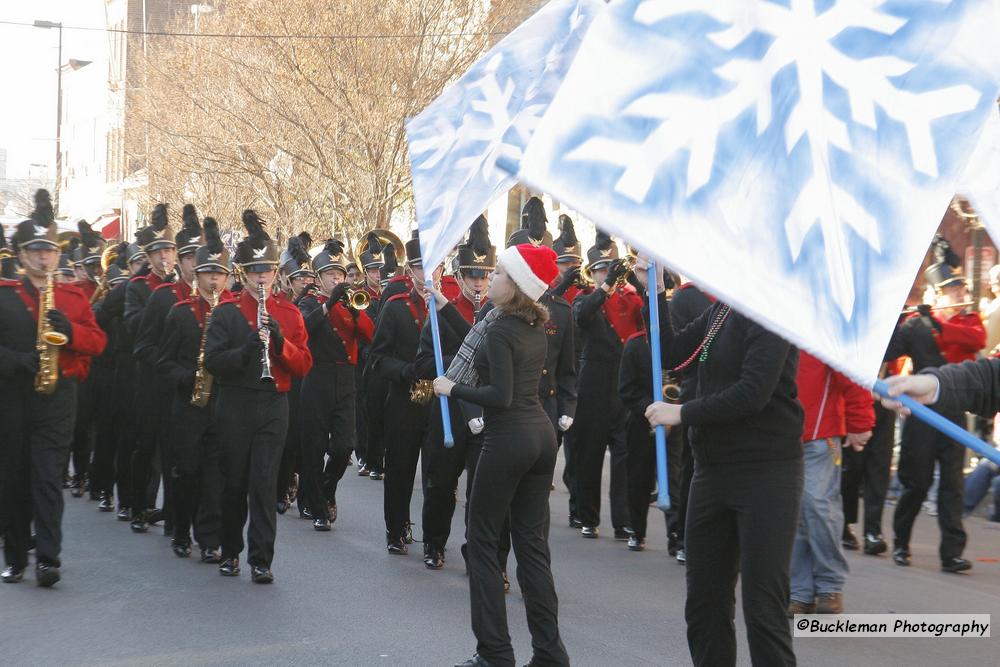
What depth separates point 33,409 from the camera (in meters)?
8.45

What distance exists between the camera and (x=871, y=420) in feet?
26.3

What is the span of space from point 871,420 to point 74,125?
86380 mm

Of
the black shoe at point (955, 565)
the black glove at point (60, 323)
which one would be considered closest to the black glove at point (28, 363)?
the black glove at point (60, 323)

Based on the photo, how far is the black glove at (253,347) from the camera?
8.54 meters

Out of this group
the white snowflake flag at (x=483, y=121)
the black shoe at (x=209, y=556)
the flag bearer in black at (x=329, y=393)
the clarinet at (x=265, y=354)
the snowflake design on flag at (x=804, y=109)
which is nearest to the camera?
the snowflake design on flag at (x=804, y=109)

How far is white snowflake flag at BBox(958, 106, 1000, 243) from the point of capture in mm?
3969

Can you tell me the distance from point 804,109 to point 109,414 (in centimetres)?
935

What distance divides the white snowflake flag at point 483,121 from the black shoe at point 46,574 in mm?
3060

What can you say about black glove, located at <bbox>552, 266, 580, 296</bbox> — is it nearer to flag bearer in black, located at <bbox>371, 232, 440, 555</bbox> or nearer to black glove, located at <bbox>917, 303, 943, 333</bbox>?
flag bearer in black, located at <bbox>371, 232, 440, 555</bbox>

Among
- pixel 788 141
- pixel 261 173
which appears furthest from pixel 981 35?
pixel 261 173

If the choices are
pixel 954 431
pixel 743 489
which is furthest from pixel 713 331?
pixel 954 431

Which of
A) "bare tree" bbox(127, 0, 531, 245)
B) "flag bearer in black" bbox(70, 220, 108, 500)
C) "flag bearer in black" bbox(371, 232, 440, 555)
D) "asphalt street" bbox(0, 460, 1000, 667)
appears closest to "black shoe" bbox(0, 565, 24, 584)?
"asphalt street" bbox(0, 460, 1000, 667)

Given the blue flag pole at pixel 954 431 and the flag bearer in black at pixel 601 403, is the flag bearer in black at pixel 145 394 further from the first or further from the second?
the blue flag pole at pixel 954 431

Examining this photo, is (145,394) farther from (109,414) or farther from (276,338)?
(276,338)
